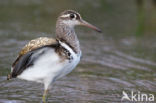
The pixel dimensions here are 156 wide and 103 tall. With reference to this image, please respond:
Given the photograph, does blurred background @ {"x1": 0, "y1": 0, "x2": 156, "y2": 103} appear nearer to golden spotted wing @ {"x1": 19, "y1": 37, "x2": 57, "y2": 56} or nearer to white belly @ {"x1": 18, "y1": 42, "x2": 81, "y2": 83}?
white belly @ {"x1": 18, "y1": 42, "x2": 81, "y2": 83}

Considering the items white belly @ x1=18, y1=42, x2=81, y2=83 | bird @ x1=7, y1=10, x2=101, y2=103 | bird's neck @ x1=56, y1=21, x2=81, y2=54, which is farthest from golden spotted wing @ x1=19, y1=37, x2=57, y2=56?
bird's neck @ x1=56, y1=21, x2=81, y2=54

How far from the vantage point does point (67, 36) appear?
292 inches

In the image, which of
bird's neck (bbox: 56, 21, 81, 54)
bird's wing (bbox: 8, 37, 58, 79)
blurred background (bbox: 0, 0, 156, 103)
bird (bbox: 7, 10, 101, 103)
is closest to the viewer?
bird's wing (bbox: 8, 37, 58, 79)

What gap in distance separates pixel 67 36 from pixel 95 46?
4.72m

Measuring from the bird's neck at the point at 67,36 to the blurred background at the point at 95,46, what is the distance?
106cm

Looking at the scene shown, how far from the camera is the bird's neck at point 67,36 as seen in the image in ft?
24.1

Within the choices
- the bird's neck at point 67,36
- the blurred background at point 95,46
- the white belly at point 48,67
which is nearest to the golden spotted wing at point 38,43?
the white belly at point 48,67

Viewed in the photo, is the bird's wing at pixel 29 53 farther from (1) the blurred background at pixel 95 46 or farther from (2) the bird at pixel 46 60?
(1) the blurred background at pixel 95 46

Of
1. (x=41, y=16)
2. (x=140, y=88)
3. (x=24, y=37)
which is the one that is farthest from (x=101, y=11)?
(x=140, y=88)

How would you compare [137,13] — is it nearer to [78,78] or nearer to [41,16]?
[41,16]

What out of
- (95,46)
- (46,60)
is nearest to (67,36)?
(46,60)

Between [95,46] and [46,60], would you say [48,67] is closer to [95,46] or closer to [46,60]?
[46,60]

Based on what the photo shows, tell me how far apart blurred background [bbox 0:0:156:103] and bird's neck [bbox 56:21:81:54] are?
106 cm

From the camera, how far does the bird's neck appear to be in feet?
24.1
